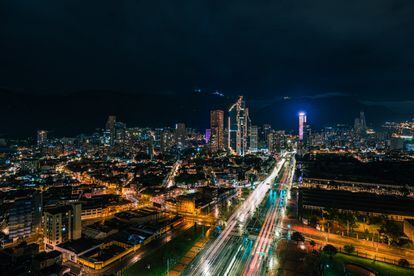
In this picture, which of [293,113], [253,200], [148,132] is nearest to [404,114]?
[293,113]

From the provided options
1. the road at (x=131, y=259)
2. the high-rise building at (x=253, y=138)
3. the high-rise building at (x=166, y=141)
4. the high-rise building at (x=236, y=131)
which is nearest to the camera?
the road at (x=131, y=259)

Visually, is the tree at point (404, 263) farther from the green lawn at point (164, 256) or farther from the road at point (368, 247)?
the green lawn at point (164, 256)

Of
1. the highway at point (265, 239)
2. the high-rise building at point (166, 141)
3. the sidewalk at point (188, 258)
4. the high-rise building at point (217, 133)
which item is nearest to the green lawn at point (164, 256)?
the sidewalk at point (188, 258)

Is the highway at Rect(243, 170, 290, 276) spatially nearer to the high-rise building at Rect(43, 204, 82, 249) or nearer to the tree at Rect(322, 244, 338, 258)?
the tree at Rect(322, 244, 338, 258)

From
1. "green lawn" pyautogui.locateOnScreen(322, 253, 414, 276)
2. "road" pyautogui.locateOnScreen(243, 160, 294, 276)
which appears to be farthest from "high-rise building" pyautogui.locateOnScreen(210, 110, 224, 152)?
"green lawn" pyautogui.locateOnScreen(322, 253, 414, 276)

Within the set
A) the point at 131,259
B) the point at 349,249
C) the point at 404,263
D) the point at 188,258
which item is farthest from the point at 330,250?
the point at 131,259

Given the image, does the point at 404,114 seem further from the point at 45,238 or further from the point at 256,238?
the point at 45,238
